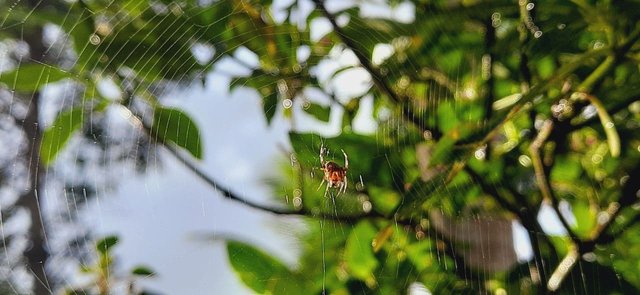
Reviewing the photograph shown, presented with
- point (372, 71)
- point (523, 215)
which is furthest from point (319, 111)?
point (523, 215)

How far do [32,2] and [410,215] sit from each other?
26cm

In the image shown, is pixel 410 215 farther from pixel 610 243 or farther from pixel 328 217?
pixel 610 243

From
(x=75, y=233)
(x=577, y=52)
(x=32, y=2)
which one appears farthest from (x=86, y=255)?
(x=577, y=52)

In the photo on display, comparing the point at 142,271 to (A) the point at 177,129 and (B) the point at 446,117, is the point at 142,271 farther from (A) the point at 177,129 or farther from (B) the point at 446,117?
(B) the point at 446,117

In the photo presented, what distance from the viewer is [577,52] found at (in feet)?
1.80

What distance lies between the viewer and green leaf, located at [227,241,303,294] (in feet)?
1.37

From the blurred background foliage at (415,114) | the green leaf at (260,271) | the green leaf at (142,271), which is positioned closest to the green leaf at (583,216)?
the blurred background foliage at (415,114)

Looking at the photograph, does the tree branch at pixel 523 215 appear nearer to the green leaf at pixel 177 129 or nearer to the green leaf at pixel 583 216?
the green leaf at pixel 583 216

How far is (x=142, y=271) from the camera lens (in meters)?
0.35

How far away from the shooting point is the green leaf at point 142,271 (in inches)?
13.5

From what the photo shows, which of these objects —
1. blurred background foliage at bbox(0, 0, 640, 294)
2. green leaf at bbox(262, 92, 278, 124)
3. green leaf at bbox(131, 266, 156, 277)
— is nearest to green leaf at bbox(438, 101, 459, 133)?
blurred background foliage at bbox(0, 0, 640, 294)

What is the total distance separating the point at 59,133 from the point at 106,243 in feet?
0.27

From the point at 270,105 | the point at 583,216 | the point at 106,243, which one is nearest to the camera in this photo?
the point at 106,243

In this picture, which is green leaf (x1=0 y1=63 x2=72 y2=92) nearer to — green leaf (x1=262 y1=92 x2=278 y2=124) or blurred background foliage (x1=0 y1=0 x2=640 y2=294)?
blurred background foliage (x1=0 y1=0 x2=640 y2=294)
